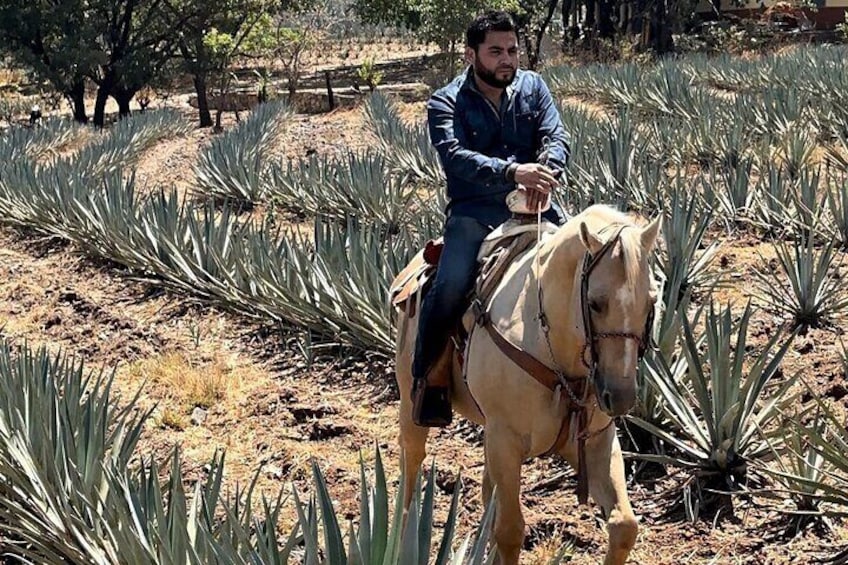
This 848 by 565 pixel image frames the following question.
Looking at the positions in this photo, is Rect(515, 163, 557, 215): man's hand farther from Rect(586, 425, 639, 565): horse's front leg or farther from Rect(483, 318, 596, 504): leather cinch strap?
Rect(586, 425, 639, 565): horse's front leg

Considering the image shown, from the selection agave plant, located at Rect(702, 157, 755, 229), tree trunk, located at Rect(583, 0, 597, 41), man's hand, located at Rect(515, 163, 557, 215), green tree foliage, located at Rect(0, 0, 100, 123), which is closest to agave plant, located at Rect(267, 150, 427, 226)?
agave plant, located at Rect(702, 157, 755, 229)

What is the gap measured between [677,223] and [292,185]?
6553 mm

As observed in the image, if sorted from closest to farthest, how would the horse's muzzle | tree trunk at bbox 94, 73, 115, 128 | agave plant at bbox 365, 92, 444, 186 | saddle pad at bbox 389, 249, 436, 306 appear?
the horse's muzzle < saddle pad at bbox 389, 249, 436, 306 < agave plant at bbox 365, 92, 444, 186 < tree trunk at bbox 94, 73, 115, 128

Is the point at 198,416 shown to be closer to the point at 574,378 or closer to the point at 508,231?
the point at 508,231

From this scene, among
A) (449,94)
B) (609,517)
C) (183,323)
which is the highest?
(449,94)

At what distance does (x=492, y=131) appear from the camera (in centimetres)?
383

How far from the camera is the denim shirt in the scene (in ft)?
12.4

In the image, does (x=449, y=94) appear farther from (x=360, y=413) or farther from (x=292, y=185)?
(x=292, y=185)

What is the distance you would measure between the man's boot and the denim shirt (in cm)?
55

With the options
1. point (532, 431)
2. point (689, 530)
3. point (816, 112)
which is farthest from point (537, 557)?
point (816, 112)

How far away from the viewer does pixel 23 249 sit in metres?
11.4

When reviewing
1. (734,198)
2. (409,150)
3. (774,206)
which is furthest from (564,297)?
(409,150)

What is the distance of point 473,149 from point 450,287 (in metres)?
0.51

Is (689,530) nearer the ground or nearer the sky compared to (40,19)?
nearer the ground
